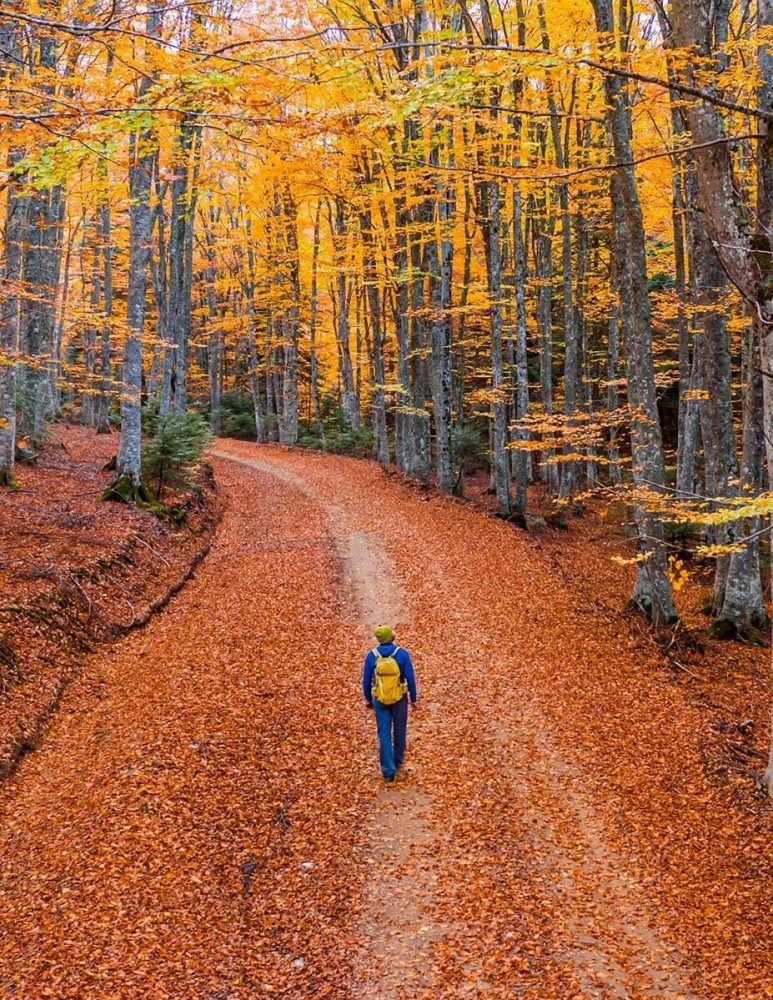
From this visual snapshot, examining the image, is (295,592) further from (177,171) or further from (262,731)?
(177,171)

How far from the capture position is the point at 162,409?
18.9m

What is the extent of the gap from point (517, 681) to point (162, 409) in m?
13.8

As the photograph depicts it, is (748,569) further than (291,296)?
No

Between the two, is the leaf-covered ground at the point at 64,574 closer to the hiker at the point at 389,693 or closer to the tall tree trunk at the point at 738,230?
the hiker at the point at 389,693

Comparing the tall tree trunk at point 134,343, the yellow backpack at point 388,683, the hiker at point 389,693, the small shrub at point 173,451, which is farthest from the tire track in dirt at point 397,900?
the small shrub at point 173,451

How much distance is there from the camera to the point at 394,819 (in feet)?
20.7

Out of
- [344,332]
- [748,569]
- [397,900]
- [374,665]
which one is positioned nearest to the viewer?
[397,900]

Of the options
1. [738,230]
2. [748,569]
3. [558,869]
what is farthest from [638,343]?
[558,869]

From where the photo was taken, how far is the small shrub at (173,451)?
1557 cm

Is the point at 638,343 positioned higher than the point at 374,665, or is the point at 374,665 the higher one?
the point at 638,343

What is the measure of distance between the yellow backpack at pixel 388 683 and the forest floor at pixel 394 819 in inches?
36.1

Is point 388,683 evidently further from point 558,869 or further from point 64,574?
point 64,574

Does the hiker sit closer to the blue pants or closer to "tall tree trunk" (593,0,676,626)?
the blue pants

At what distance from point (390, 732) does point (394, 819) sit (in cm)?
82
